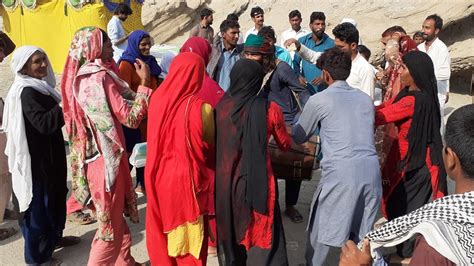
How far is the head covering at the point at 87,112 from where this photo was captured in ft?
10.1

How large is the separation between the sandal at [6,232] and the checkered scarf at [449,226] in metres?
3.85

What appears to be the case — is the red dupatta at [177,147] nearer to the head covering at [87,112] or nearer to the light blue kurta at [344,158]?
the head covering at [87,112]

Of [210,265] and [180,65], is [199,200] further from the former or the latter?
[210,265]

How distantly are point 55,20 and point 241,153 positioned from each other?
11.1 metres

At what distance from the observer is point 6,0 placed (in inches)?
510

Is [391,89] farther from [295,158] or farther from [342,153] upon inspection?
[342,153]

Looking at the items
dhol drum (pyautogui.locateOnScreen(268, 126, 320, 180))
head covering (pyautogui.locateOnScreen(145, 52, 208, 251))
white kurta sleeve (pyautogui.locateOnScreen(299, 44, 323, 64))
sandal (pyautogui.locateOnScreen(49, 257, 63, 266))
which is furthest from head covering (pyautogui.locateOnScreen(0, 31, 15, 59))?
white kurta sleeve (pyautogui.locateOnScreen(299, 44, 323, 64))

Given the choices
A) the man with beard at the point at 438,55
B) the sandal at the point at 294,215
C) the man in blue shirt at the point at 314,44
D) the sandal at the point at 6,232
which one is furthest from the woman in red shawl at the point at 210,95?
the man with beard at the point at 438,55

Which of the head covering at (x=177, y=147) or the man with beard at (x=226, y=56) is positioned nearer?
the head covering at (x=177, y=147)

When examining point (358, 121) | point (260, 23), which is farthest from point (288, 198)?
point (260, 23)

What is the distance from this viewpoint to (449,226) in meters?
1.32

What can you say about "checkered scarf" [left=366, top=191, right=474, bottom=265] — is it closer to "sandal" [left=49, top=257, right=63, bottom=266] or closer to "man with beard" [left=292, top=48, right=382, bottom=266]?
"man with beard" [left=292, top=48, right=382, bottom=266]

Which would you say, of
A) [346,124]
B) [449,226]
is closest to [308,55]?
[346,124]

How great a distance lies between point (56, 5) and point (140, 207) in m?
9.25
